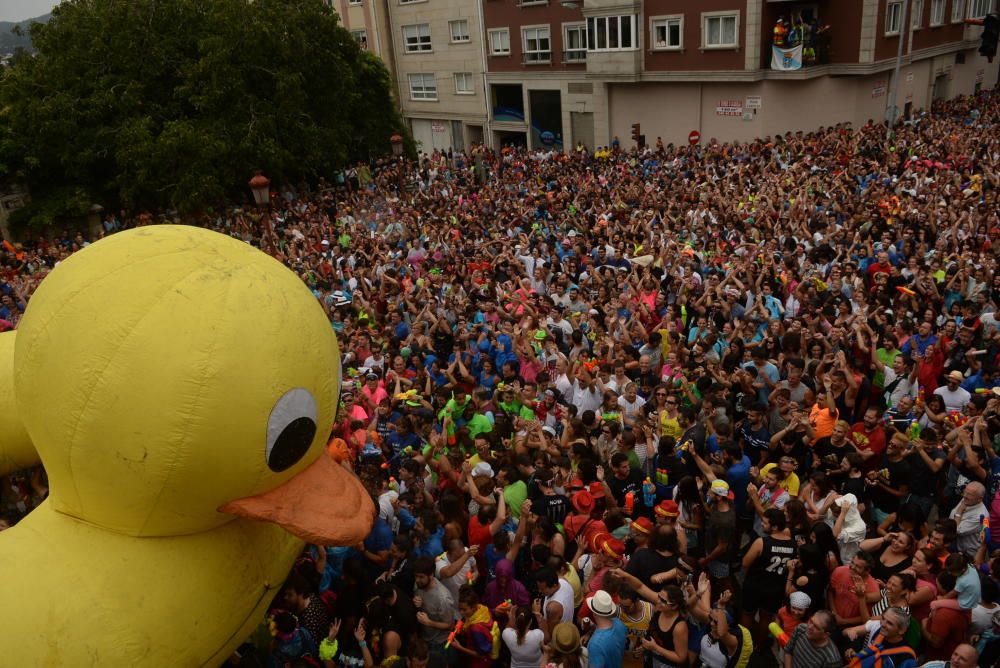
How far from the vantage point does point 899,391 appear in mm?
7836

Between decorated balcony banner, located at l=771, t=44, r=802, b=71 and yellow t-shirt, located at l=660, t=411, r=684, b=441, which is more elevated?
decorated balcony banner, located at l=771, t=44, r=802, b=71

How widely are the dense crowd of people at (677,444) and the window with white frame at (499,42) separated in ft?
69.6

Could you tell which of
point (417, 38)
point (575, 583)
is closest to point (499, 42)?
point (417, 38)

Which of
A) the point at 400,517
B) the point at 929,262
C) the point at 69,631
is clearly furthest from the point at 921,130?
the point at 69,631

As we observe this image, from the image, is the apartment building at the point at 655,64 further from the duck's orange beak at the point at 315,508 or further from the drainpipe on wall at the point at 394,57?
the duck's orange beak at the point at 315,508

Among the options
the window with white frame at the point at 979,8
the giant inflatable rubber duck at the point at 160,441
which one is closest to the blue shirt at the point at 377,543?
the giant inflatable rubber duck at the point at 160,441

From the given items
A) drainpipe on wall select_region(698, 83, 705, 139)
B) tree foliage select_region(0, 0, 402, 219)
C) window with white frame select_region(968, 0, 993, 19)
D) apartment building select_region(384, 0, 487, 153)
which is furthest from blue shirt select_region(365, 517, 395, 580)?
window with white frame select_region(968, 0, 993, 19)

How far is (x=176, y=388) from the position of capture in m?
3.70

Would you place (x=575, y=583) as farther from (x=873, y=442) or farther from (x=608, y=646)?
(x=873, y=442)

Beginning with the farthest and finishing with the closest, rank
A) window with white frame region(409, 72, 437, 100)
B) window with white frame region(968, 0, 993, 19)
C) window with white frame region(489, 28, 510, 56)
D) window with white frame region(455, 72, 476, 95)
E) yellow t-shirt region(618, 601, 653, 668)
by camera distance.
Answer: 1. window with white frame region(409, 72, 437, 100)
2. window with white frame region(455, 72, 476, 95)
3. window with white frame region(489, 28, 510, 56)
4. window with white frame region(968, 0, 993, 19)
5. yellow t-shirt region(618, 601, 653, 668)

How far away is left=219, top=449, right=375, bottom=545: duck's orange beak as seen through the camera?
13.1ft

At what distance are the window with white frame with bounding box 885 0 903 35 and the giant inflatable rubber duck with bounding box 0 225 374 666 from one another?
2819 centimetres

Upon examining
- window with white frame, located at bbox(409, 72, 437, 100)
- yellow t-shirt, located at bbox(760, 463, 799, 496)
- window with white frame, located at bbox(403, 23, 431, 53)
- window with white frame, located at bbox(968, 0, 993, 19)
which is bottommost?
yellow t-shirt, located at bbox(760, 463, 799, 496)

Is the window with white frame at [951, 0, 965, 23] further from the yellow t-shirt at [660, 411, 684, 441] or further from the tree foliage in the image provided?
the yellow t-shirt at [660, 411, 684, 441]
